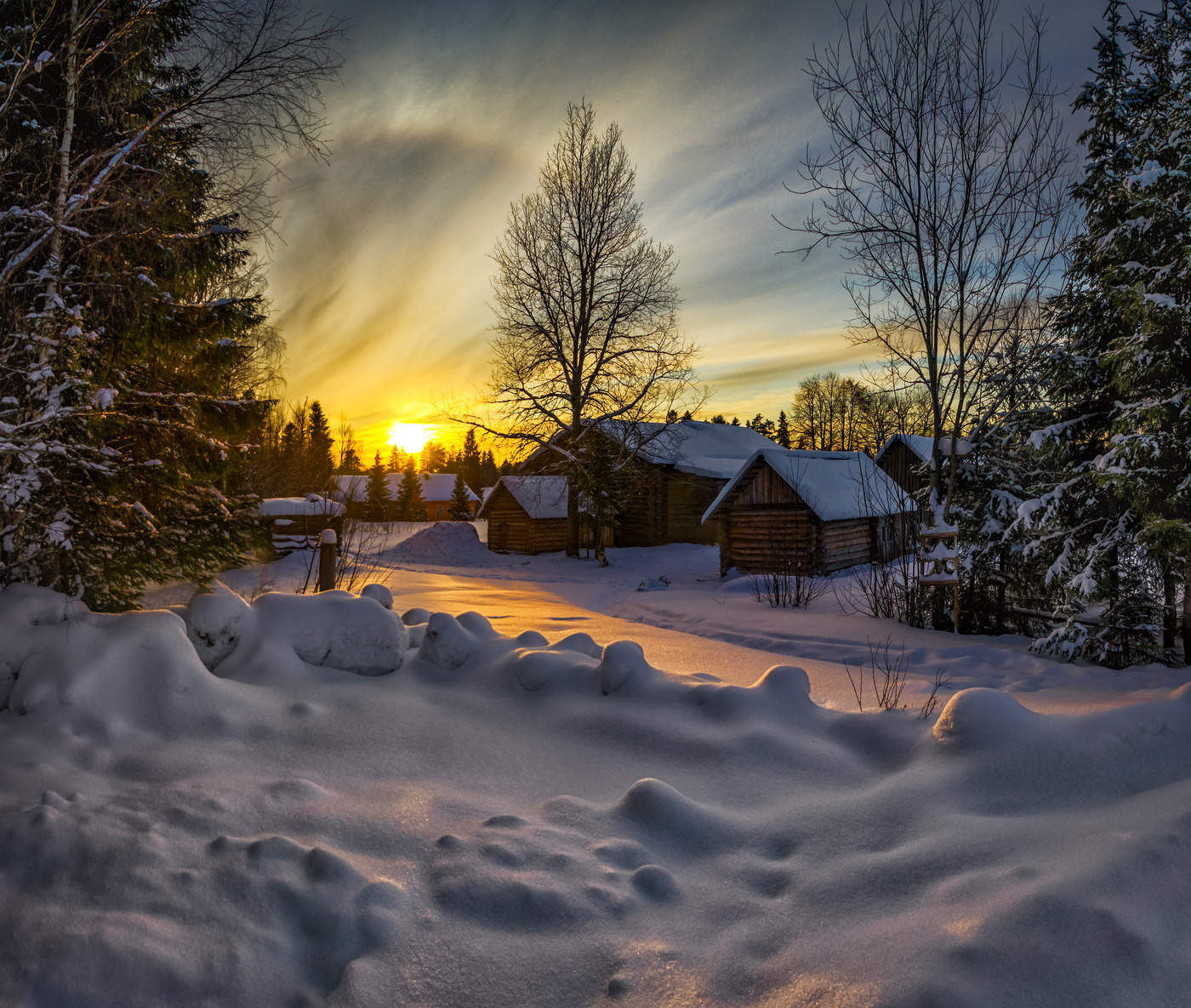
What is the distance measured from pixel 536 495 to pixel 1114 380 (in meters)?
23.0

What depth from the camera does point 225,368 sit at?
6.98 meters

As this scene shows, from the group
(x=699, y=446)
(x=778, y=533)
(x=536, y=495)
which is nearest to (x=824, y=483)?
(x=778, y=533)

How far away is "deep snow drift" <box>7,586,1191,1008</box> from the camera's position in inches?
85.3

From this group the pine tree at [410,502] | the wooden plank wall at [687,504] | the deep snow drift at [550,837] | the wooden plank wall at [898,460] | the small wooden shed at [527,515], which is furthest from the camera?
the pine tree at [410,502]

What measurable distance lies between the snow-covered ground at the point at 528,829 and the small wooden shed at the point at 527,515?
2292cm

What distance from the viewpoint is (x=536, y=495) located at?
28.9 meters

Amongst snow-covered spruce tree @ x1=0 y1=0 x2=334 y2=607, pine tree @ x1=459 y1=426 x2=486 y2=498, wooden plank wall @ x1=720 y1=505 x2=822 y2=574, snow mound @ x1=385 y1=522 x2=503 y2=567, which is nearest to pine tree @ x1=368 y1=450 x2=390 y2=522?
pine tree @ x1=459 y1=426 x2=486 y2=498

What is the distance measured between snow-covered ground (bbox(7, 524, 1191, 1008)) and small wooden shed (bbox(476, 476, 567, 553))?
22.9m

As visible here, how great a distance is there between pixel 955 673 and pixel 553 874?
256 inches

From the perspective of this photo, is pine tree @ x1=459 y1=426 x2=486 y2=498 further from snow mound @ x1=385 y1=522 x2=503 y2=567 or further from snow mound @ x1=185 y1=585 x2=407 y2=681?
snow mound @ x1=185 y1=585 x2=407 y2=681

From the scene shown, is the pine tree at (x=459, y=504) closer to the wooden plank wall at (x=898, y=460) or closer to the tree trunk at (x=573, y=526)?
the wooden plank wall at (x=898, y=460)

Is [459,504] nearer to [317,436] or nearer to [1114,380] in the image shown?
[317,436]

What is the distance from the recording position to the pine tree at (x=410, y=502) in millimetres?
63906

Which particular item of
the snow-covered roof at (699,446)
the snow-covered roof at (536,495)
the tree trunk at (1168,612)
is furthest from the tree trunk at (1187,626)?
the snow-covered roof at (536,495)
